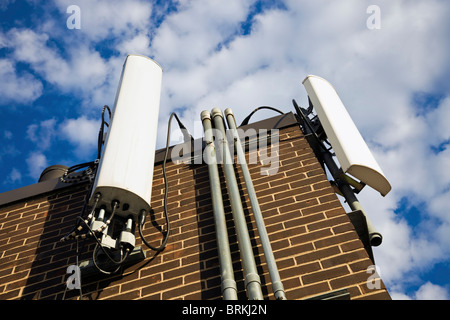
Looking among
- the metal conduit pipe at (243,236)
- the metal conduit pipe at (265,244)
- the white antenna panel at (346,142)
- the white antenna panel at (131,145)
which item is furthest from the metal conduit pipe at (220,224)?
the white antenna panel at (346,142)

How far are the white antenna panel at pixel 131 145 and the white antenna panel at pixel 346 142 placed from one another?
1.45 meters

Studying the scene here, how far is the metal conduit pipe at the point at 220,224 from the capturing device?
7.86 ft

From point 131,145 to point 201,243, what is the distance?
0.91m

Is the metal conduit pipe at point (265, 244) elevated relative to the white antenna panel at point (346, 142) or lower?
lower

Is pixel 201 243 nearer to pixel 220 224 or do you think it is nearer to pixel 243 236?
pixel 220 224

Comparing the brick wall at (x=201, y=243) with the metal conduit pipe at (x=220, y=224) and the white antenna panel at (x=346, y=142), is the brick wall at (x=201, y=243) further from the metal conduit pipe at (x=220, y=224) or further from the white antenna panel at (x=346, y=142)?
the white antenna panel at (x=346, y=142)

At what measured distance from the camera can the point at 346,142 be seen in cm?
317

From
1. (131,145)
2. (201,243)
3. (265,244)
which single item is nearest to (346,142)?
(265,244)

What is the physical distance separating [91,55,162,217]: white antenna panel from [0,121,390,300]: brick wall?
1.51 ft

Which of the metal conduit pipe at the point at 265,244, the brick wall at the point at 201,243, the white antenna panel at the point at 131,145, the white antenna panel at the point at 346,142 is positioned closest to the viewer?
the metal conduit pipe at the point at 265,244

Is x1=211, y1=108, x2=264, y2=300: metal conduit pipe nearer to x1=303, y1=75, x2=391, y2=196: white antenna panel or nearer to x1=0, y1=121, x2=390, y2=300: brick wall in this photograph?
x1=0, y1=121, x2=390, y2=300: brick wall

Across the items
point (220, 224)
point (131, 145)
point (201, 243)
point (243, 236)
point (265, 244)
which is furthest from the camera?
point (131, 145)

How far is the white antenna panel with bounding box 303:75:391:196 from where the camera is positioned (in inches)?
120

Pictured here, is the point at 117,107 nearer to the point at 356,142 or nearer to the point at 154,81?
the point at 154,81
